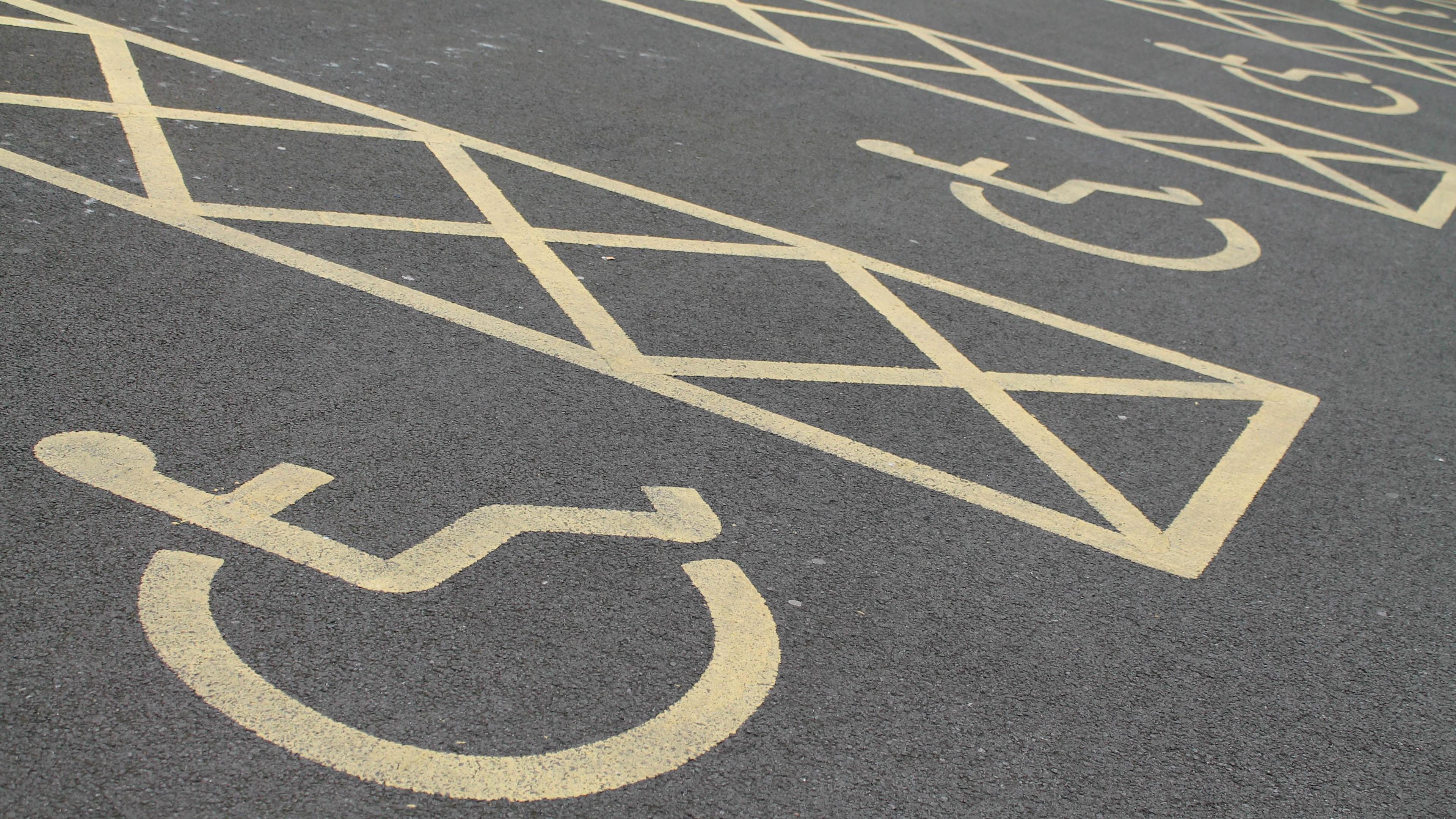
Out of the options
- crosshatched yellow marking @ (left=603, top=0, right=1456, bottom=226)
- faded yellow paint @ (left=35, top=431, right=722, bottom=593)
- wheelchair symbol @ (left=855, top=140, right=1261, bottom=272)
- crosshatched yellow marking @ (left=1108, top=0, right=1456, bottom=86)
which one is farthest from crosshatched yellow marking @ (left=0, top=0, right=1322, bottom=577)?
crosshatched yellow marking @ (left=1108, top=0, right=1456, bottom=86)

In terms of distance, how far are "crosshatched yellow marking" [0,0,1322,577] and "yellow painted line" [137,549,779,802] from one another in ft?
2.29

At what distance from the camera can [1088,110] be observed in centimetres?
1003

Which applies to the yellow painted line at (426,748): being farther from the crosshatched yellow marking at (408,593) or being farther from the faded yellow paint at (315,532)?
the faded yellow paint at (315,532)

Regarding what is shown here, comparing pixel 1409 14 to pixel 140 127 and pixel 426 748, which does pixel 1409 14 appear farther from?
pixel 426 748

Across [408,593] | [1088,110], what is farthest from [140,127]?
[1088,110]

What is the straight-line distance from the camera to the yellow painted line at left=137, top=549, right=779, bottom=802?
289cm

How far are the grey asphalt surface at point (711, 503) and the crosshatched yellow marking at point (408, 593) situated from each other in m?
0.05

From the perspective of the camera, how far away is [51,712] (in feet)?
9.37

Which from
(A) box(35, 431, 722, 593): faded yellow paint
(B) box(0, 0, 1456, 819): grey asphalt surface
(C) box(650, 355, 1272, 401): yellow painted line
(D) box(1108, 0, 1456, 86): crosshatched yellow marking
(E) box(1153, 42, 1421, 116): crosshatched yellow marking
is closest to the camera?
(B) box(0, 0, 1456, 819): grey asphalt surface

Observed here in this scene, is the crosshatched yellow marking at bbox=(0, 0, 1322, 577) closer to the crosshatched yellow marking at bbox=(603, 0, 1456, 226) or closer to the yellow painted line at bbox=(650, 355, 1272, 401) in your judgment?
the yellow painted line at bbox=(650, 355, 1272, 401)

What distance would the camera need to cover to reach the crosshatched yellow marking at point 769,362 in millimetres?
4484

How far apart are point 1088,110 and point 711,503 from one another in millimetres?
7234

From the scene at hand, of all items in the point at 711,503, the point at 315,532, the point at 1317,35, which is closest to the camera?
the point at 315,532

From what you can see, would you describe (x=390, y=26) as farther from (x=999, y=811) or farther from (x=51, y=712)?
(x=999, y=811)
